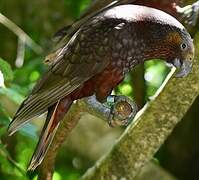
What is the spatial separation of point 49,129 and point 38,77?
126 centimetres

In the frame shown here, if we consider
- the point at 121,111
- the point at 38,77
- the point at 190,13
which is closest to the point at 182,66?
the point at 121,111

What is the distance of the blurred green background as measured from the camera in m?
3.02

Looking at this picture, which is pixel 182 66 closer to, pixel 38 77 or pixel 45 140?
pixel 45 140

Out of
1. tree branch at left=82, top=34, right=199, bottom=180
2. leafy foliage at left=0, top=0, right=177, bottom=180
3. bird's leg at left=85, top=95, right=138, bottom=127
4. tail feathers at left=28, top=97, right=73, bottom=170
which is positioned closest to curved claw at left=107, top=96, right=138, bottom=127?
bird's leg at left=85, top=95, right=138, bottom=127

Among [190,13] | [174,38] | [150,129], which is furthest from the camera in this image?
[190,13]

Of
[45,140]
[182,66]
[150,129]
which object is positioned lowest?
[150,129]

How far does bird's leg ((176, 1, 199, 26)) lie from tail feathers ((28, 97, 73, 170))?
0.68 m

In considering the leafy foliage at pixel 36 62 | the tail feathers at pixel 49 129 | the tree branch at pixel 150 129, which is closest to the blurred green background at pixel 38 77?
the leafy foliage at pixel 36 62

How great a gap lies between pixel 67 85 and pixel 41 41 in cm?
190

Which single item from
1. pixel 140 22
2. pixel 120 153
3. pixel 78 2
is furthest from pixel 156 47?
pixel 78 2

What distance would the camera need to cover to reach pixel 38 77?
3133 millimetres

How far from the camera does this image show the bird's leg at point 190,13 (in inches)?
94.9

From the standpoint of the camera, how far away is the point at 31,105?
1826 millimetres

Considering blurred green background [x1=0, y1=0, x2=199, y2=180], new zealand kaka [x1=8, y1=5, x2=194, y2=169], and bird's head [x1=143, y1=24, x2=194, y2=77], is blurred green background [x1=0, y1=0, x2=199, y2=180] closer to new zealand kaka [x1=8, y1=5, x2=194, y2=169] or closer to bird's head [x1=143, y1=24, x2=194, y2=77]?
new zealand kaka [x1=8, y1=5, x2=194, y2=169]
